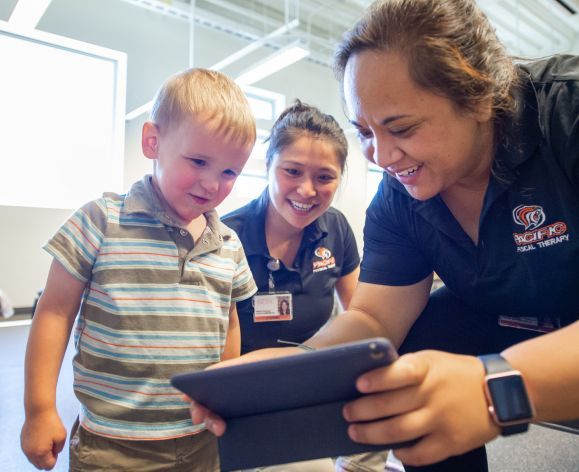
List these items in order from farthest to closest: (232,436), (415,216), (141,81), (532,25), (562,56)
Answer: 1. (532,25)
2. (141,81)
3. (415,216)
4. (562,56)
5. (232,436)

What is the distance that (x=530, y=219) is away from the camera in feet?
2.90

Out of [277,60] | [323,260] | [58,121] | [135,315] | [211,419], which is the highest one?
[277,60]

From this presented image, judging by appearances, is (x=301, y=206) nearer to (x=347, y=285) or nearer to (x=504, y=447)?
(x=347, y=285)

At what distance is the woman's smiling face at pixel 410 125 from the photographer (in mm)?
799

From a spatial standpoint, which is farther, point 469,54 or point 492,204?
point 492,204

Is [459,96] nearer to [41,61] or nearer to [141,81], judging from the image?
[41,61]

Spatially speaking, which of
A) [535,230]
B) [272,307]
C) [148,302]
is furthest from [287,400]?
[272,307]

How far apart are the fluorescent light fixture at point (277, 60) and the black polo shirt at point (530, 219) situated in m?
2.49

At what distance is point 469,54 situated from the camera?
32.1 inches

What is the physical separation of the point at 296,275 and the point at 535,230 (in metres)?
0.68

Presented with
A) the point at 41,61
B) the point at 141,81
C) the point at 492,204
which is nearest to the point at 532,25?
the point at 141,81

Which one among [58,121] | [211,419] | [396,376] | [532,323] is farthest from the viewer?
[58,121]

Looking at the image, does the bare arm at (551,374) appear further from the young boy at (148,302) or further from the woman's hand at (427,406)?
the young boy at (148,302)

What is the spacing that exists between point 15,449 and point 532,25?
22.2 feet
